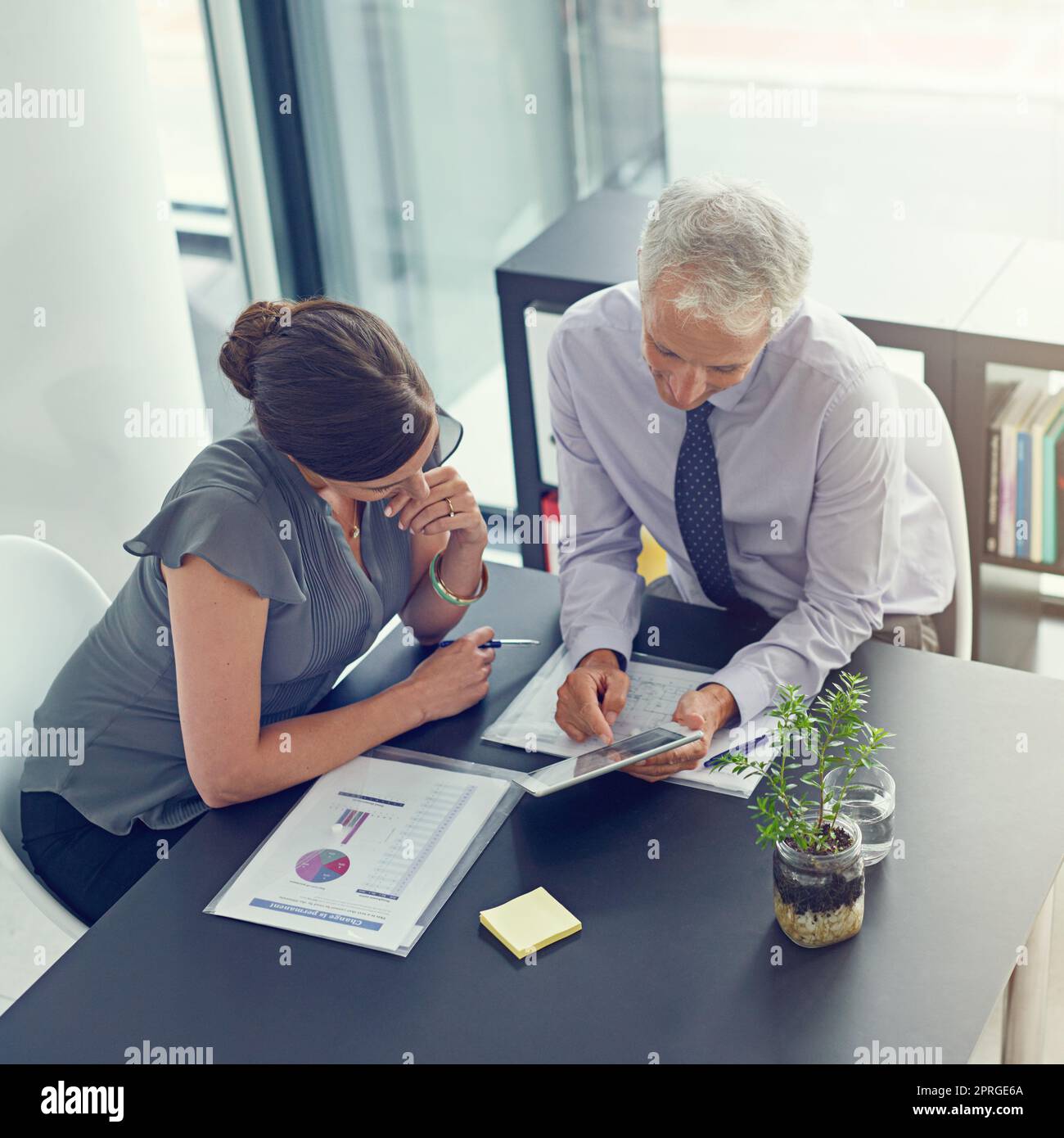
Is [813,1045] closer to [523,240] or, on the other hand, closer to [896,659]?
[896,659]

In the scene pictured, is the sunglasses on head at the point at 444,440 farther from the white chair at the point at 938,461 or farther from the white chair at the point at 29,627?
the white chair at the point at 938,461

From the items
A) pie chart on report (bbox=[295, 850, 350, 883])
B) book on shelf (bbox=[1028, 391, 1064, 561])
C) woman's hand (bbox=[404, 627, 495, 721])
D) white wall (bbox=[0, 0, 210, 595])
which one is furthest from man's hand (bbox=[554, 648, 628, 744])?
white wall (bbox=[0, 0, 210, 595])

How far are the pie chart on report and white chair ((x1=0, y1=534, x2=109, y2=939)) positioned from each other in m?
0.42

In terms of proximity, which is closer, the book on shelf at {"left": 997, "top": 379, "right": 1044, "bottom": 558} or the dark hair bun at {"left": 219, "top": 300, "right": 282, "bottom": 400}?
the dark hair bun at {"left": 219, "top": 300, "right": 282, "bottom": 400}

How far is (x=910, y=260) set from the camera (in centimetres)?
268

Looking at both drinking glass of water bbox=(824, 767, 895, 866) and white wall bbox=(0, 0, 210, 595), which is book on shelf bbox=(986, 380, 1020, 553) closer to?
drinking glass of water bbox=(824, 767, 895, 866)

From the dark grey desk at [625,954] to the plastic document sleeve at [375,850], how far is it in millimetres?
21

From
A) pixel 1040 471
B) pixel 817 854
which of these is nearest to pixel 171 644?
pixel 817 854

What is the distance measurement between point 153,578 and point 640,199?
5.46ft

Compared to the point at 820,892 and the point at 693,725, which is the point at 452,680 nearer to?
the point at 693,725

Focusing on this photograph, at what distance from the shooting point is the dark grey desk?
1.36m

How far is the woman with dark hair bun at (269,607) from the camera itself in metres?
1.69

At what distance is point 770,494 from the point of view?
2.01 m

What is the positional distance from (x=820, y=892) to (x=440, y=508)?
0.82 metres
